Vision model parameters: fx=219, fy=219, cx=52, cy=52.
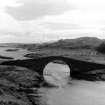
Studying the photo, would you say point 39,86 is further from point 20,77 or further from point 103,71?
point 103,71

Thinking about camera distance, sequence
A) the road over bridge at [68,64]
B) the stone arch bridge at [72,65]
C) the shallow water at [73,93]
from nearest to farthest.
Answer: the shallow water at [73,93], the road over bridge at [68,64], the stone arch bridge at [72,65]

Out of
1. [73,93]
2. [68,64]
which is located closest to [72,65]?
[68,64]

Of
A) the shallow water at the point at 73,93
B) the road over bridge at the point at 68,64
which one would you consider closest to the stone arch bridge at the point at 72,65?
the road over bridge at the point at 68,64

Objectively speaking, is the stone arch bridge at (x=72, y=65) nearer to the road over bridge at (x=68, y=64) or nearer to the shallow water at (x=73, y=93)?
the road over bridge at (x=68, y=64)

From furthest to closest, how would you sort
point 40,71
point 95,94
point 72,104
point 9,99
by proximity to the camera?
1. point 40,71
2. point 95,94
3. point 72,104
4. point 9,99

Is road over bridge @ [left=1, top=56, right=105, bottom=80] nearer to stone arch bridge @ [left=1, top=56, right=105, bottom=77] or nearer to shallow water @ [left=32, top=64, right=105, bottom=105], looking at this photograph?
stone arch bridge @ [left=1, top=56, right=105, bottom=77]

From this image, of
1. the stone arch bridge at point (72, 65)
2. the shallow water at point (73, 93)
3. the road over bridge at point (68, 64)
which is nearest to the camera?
the shallow water at point (73, 93)

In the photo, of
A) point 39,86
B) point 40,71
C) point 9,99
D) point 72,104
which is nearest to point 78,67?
point 40,71

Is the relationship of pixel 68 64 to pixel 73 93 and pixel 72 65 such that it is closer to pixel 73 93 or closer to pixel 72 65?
pixel 72 65
